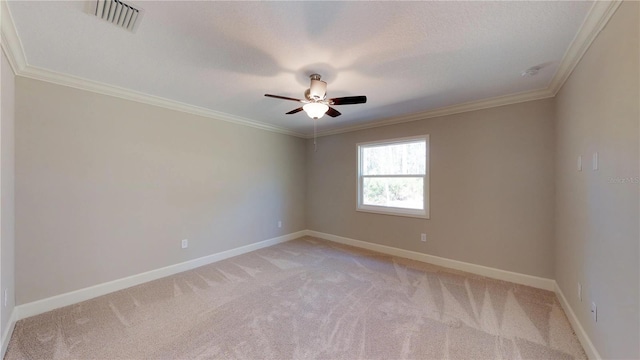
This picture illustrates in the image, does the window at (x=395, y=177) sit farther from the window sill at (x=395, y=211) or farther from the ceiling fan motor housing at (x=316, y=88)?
the ceiling fan motor housing at (x=316, y=88)

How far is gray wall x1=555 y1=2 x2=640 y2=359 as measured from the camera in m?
1.29

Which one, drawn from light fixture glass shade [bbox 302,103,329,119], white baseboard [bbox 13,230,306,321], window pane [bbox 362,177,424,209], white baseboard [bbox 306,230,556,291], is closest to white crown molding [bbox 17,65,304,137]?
light fixture glass shade [bbox 302,103,329,119]

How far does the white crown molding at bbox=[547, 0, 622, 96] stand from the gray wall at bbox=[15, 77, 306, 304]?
4.11 metres

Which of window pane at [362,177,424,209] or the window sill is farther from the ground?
window pane at [362,177,424,209]

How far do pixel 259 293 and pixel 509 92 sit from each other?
3874mm

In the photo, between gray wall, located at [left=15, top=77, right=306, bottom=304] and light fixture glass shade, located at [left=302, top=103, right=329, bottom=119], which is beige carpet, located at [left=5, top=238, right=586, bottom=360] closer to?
gray wall, located at [left=15, top=77, right=306, bottom=304]

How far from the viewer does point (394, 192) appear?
427 centimetres

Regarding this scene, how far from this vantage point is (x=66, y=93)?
2.52m

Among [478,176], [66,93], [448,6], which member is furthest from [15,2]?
[478,176]

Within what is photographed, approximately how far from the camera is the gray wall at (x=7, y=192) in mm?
1868

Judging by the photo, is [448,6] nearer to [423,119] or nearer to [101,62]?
[423,119]

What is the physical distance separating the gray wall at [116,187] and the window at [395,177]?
7.03ft

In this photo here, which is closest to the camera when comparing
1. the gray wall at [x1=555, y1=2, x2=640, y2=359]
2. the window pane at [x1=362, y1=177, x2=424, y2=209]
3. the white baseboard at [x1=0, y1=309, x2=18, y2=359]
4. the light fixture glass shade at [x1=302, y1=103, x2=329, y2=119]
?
the gray wall at [x1=555, y1=2, x2=640, y2=359]

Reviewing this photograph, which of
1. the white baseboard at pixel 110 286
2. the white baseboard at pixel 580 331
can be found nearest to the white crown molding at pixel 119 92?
the white baseboard at pixel 110 286
